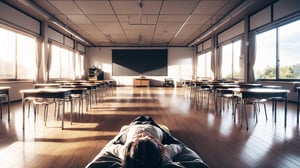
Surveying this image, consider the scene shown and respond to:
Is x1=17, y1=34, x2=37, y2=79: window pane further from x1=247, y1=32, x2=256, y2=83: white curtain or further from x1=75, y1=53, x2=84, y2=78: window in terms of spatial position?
x1=247, y1=32, x2=256, y2=83: white curtain

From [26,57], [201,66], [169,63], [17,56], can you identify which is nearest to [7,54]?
[17,56]

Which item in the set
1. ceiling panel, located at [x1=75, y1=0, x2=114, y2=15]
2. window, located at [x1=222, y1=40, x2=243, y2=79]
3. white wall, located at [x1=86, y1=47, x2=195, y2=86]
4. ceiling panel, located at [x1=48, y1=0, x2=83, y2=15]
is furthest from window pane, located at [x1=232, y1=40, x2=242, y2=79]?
ceiling panel, located at [x1=48, y1=0, x2=83, y2=15]

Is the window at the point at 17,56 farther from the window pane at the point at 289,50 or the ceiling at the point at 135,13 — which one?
the window pane at the point at 289,50

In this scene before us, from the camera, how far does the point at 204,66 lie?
13.4 meters

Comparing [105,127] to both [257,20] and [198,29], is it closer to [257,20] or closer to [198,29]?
[257,20]

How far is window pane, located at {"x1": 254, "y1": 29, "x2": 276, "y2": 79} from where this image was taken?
690cm

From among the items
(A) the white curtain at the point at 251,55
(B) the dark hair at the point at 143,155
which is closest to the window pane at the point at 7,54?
(B) the dark hair at the point at 143,155

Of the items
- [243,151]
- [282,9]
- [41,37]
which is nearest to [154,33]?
[41,37]

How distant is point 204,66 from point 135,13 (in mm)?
7496

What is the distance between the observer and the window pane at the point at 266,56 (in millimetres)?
6902

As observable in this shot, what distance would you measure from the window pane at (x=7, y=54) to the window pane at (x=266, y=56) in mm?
8064

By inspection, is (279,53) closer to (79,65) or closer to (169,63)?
(169,63)

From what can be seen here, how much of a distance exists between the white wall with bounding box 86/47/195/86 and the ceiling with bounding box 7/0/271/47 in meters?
5.47

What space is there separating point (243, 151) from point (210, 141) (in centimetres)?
44
